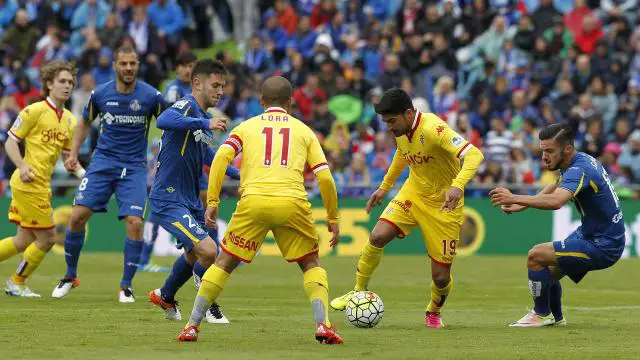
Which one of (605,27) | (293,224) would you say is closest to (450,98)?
(605,27)

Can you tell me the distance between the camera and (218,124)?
11.3 m

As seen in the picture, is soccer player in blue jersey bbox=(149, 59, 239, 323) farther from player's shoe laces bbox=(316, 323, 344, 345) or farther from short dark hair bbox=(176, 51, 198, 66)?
short dark hair bbox=(176, 51, 198, 66)

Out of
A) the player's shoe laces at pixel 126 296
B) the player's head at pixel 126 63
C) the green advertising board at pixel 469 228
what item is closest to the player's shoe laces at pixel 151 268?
the green advertising board at pixel 469 228

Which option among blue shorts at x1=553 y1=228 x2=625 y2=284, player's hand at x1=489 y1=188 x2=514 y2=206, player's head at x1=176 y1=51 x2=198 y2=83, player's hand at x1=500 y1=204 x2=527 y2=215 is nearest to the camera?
player's hand at x1=489 y1=188 x2=514 y2=206

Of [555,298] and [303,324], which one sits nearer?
[303,324]

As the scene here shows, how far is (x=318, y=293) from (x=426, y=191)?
2.78m

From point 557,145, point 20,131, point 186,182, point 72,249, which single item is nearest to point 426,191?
point 557,145

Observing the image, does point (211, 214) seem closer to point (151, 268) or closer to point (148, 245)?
point (148, 245)

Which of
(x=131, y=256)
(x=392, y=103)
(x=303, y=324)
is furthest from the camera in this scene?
(x=131, y=256)

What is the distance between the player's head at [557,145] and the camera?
40.1 ft

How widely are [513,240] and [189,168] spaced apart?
43.3 ft

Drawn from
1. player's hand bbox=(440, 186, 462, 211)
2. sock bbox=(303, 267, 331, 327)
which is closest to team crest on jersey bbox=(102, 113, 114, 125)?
player's hand bbox=(440, 186, 462, 211)

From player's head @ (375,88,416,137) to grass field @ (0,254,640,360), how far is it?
1969 millimetres

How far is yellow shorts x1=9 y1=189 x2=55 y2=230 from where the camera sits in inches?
619
